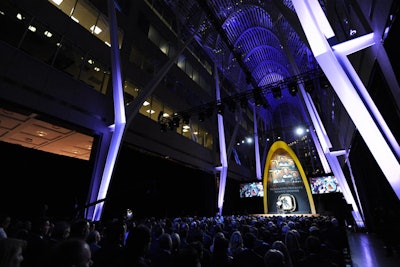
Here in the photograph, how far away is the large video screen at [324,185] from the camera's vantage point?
20.6 metres

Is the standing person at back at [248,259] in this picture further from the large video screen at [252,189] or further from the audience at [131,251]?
the large video screen at [252,189]

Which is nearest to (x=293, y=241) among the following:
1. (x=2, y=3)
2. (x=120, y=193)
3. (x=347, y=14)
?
(x=347, y=14)

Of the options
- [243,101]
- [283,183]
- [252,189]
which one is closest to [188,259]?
[243,101]

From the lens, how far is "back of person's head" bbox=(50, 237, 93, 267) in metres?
1.34

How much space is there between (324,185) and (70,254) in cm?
2473

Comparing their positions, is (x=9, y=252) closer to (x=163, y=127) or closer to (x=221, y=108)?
(x=163, y=127)

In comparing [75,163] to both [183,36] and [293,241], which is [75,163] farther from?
[183,36]

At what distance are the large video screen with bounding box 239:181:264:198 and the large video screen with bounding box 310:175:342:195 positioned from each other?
5612 millimetres

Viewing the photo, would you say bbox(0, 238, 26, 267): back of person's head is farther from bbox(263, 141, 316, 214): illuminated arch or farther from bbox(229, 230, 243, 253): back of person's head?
bbox(263, 141, 316, 214): illuminated arch

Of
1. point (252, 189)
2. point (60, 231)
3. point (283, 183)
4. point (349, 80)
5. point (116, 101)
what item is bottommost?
point (60, 231)

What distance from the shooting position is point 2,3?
8672mm

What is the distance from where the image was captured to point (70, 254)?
1.37 m

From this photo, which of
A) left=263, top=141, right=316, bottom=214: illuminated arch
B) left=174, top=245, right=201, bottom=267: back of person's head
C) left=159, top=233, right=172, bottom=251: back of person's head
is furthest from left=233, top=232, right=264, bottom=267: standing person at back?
left=263, top=141, right=316, bottom=214: illuminated arch

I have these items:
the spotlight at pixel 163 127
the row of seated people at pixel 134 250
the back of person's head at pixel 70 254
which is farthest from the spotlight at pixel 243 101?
the back of person's head at pixel 70 254
